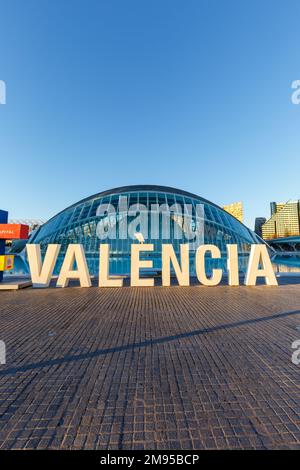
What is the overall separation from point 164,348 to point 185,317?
7.64 ft

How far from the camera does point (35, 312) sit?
7.50m

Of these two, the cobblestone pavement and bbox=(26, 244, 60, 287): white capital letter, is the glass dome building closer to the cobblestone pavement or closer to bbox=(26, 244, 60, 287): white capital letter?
bbox=(26, 244, 60, 287): white capital letter

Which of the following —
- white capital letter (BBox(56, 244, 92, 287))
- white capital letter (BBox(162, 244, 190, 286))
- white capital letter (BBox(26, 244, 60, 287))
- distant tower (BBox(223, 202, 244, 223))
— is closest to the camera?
white capital letter (BBox(56, 244, 92, 287))

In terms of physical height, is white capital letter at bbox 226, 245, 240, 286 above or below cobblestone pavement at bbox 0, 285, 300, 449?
above

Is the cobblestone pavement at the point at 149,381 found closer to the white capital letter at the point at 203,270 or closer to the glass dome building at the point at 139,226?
the white capital letter at the point at 203,270

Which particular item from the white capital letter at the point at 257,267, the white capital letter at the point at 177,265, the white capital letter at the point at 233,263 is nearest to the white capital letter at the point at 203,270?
the white capital letter at the point at 177,265

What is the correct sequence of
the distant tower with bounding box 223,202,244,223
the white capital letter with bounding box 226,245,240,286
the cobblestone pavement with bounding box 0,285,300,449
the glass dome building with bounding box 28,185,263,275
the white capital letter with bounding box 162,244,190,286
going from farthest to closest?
the distant tower with bounding box 223,202,244,223 → the glass dome building with bounding box 28,185,263,275 → the white capital letter with bounding box 226,245,240,286 → the white capital letter with bounding box 162,244,190,286 → the cobblestone pavement with bounding box 0,285,300,449

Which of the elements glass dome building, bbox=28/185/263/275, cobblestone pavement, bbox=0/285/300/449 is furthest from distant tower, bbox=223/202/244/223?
cobblestone pavement, bbox=0/285/300/449

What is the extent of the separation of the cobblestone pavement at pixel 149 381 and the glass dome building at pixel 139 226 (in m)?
18.7

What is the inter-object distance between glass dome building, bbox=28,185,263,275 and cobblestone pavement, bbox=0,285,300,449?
18.7 metres

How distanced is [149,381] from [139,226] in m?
24.1

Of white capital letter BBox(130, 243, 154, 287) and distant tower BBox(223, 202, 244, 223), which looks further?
distant tower BBox(223, 202, 244, 223)

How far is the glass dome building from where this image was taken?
85.5 ft

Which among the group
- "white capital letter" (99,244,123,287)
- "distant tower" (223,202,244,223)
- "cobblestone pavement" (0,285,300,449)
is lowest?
"cobblestone pavement" (0,285,300,449)
